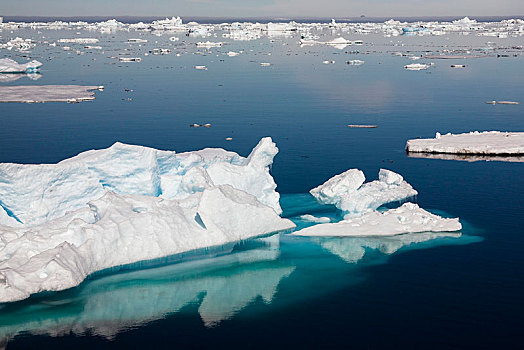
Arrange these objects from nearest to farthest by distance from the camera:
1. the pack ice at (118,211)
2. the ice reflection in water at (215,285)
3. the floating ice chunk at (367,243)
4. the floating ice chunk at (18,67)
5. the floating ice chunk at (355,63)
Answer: the ice reflection in water at (215,285)
the pack ice at (118,211)
the floating ice chunk at (367,243)
the floating ice chunk at (18,67)
the floating ice chunk at (355,63)

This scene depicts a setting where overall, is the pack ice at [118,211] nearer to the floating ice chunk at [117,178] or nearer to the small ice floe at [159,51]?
the floating ice chunk at [117,178]

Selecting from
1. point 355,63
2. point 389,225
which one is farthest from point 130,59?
point 389,225

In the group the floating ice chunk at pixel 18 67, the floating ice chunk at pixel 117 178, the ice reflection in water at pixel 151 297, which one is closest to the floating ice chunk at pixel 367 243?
the ice reflection in water at pixel 151 297

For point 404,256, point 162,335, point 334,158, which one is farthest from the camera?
point 334,158

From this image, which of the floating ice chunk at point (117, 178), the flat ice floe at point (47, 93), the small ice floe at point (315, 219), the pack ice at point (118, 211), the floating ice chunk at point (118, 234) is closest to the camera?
the floating ice chunk at point (118, 234)

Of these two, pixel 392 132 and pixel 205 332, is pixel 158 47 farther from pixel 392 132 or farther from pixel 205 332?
pixel 205 332

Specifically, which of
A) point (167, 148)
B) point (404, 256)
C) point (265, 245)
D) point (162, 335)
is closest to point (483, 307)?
point (404, 256)

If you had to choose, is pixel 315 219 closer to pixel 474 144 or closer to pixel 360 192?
pixel 360 192
